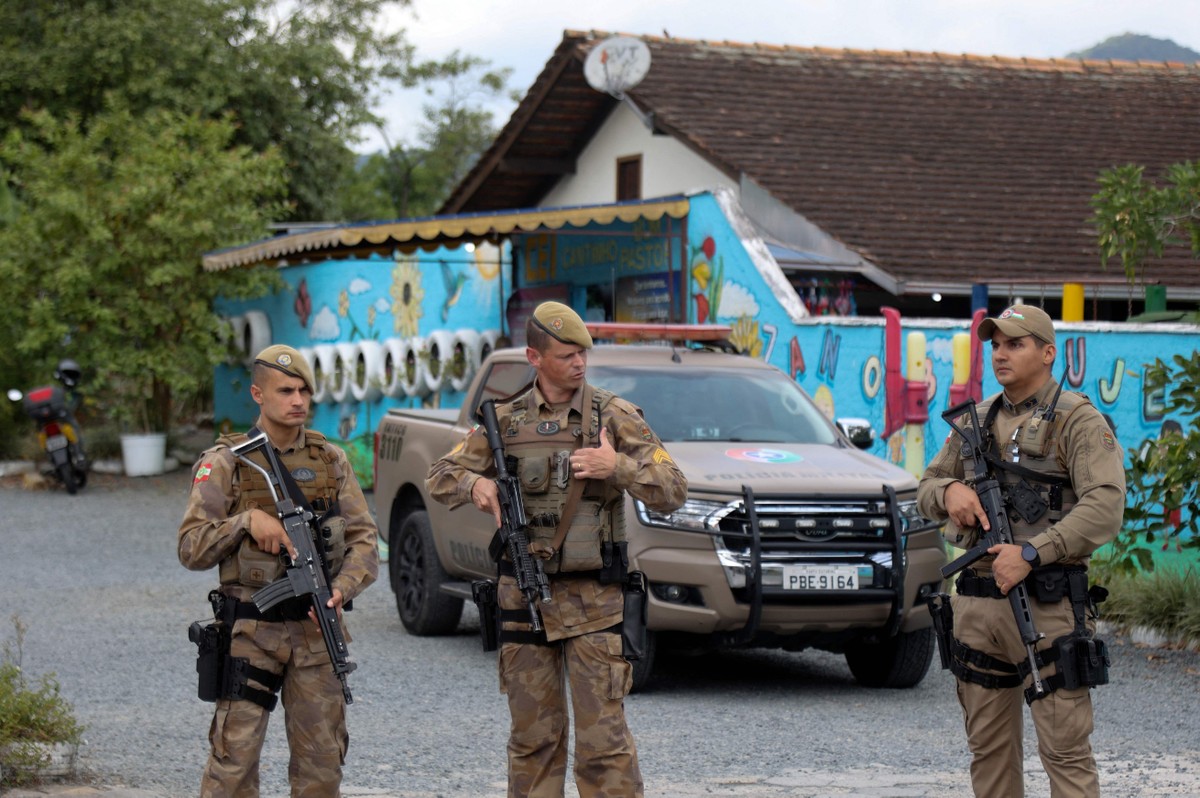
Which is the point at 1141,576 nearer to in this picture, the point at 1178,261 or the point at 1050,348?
the point at 1050,348

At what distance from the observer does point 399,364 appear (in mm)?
18016

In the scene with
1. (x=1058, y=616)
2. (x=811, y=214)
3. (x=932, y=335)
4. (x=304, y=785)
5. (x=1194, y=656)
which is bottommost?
(x=1194, y=656)

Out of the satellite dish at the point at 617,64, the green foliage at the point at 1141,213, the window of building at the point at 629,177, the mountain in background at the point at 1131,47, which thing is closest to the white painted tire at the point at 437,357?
the satellite dish at the point at 617,64

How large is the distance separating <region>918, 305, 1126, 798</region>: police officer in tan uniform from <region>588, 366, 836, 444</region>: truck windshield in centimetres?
361

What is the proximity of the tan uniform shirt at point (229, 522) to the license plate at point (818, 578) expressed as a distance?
3.14 m

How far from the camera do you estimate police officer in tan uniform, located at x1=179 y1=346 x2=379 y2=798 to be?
489 cm

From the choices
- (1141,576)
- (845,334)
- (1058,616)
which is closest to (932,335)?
(845,334)

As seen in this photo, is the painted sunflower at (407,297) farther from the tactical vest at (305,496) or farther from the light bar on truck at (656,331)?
the tactical vest at (305,496)

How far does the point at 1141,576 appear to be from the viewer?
10086 millimetres

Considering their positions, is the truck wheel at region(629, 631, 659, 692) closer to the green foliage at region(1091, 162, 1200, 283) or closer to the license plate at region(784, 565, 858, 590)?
the license plate at region(784, 565, 858, 590)

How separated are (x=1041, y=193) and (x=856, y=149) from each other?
2.20 meters

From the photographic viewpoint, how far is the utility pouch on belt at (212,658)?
16.0 ft

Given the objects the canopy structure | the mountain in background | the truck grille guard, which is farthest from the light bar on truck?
the mountain in background

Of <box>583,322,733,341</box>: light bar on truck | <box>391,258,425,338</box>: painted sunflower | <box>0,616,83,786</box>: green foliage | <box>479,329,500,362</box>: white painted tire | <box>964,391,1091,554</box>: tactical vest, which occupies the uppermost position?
<box>391,258,425,338</box>: painted sunflower
